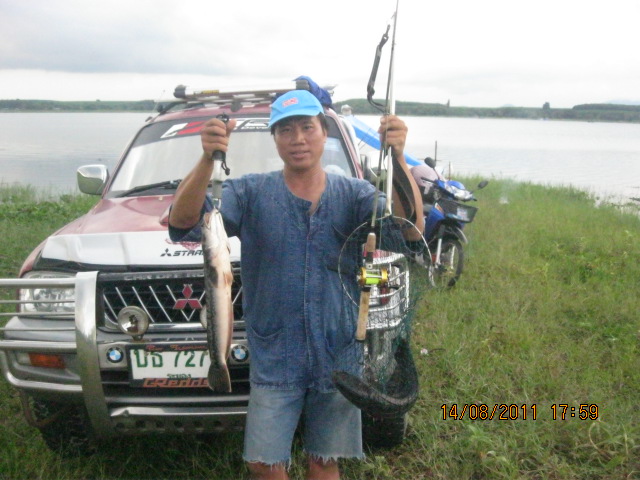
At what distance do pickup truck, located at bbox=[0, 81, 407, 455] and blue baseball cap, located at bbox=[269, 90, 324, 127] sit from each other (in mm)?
851

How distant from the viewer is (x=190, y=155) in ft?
13.7

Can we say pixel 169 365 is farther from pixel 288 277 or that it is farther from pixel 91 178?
pixel 91 178

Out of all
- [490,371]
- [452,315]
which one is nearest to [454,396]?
[490,371]

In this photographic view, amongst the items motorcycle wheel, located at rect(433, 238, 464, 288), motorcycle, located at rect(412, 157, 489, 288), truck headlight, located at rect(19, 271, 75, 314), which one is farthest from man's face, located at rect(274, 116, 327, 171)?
motorcycle, located at rect(412, 157, 489, 288)

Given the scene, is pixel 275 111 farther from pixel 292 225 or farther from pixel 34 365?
pixel 34 365

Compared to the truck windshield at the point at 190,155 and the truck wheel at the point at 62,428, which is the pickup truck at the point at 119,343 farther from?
the truck windshield at the point at 190,155

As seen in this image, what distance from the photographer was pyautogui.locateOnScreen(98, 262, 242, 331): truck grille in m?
2.73

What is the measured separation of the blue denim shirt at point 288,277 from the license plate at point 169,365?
1.49ft

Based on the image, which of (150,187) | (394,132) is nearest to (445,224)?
(150,187)

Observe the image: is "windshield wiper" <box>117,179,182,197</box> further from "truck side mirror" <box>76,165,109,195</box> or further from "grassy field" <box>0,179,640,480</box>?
"grassy field" <box>0,179,640,480</box>

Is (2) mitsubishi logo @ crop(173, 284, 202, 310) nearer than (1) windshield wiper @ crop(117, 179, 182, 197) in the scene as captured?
Yes

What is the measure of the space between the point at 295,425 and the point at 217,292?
66 cm
